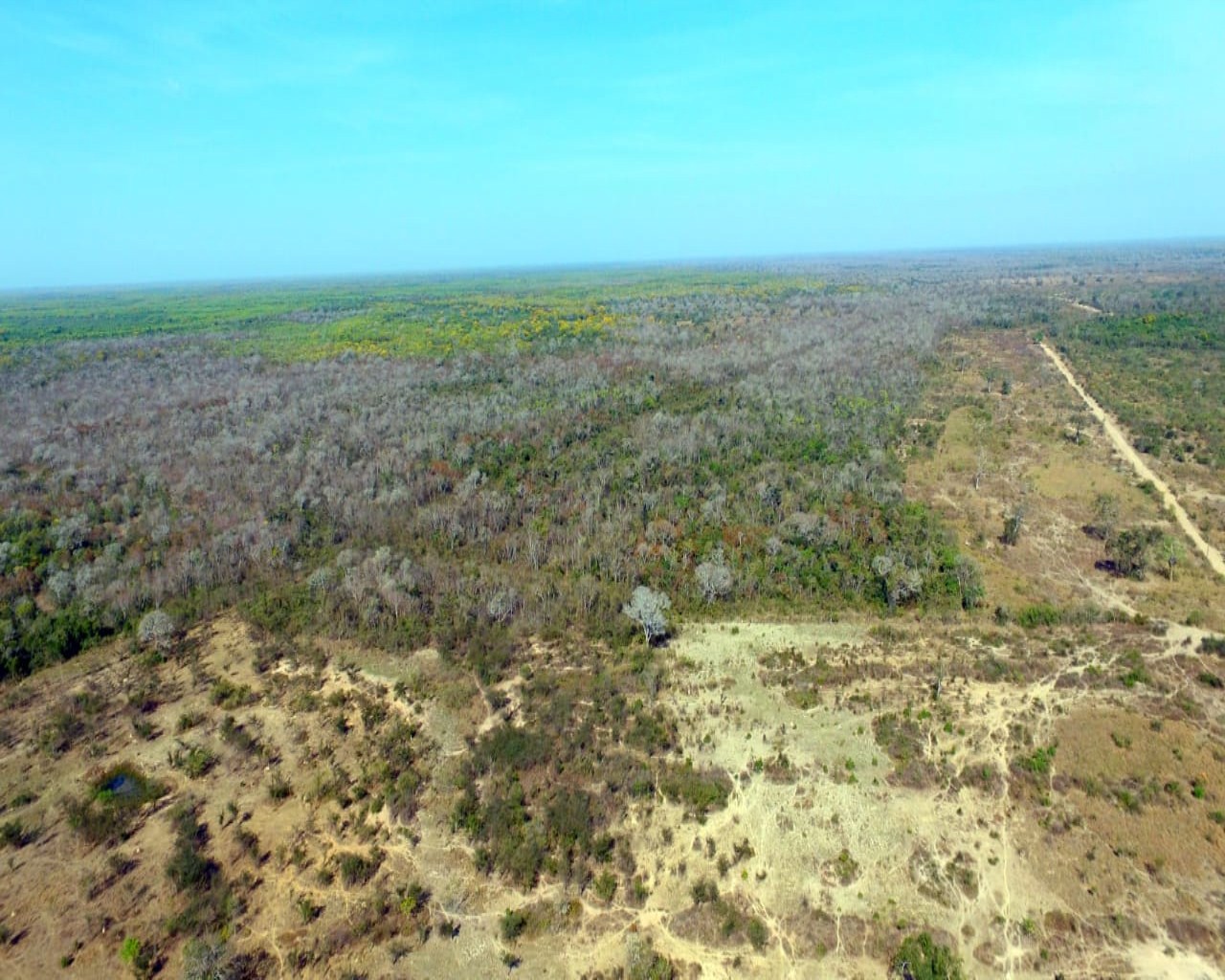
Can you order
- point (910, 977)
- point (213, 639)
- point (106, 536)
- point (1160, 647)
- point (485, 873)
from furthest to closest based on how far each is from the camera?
1. point (106, 536)
2. point (213, 639)
3. point (1160, 647)
4. point (485, 873)
5. point (910, 977)

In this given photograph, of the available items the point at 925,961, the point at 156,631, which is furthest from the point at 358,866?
the point at 156,631

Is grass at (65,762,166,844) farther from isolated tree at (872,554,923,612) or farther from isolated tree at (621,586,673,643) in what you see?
isolated tree at (872,554,923,612)

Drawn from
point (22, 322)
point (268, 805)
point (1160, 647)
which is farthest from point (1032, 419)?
point (22, 322)

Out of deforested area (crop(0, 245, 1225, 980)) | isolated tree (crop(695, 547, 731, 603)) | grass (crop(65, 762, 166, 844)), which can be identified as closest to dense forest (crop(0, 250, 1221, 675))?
isolated tree (crop(695, 547, 731, 603))

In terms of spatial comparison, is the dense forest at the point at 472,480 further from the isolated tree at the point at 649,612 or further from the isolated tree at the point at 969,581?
the isolated tree at the point at 649,612

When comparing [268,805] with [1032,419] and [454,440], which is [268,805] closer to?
[454,440]

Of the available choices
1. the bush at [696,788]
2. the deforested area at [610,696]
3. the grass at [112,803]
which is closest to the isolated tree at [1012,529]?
the deforested area at [610,696]

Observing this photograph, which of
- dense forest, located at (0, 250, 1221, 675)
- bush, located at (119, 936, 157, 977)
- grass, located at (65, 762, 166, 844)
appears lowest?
bush, located at (119, 936, 157, 977)
